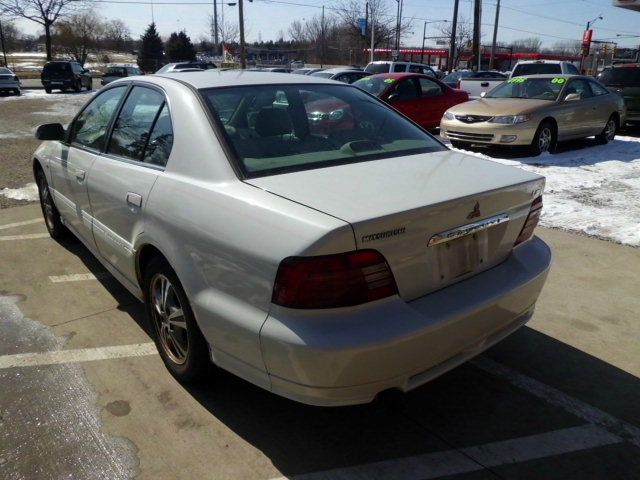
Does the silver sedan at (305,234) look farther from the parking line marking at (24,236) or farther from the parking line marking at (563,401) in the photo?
the parking line marking at (24,236)

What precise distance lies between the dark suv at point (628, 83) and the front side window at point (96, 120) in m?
12.8

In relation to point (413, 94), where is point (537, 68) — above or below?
above

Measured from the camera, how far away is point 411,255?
2.24 meters

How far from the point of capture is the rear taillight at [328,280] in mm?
2057

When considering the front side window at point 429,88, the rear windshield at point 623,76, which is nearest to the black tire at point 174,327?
the front side window at point 429,88

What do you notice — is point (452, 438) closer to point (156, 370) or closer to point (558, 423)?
point (558, 423)

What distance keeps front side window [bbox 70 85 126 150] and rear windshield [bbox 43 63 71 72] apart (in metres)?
27.7

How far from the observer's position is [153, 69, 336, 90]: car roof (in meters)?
3.18

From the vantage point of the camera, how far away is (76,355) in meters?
A: 3.35

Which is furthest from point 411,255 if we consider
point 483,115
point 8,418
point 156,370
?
point 483,115

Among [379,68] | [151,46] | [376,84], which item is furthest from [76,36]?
[376,84]

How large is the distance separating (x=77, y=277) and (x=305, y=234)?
A: 3168 mm

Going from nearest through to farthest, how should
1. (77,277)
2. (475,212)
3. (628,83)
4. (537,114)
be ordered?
1. (475,212)
2. (77,277)
3. (537,114)
4. (628,83)

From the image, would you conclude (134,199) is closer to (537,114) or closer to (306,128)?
(306,128)
